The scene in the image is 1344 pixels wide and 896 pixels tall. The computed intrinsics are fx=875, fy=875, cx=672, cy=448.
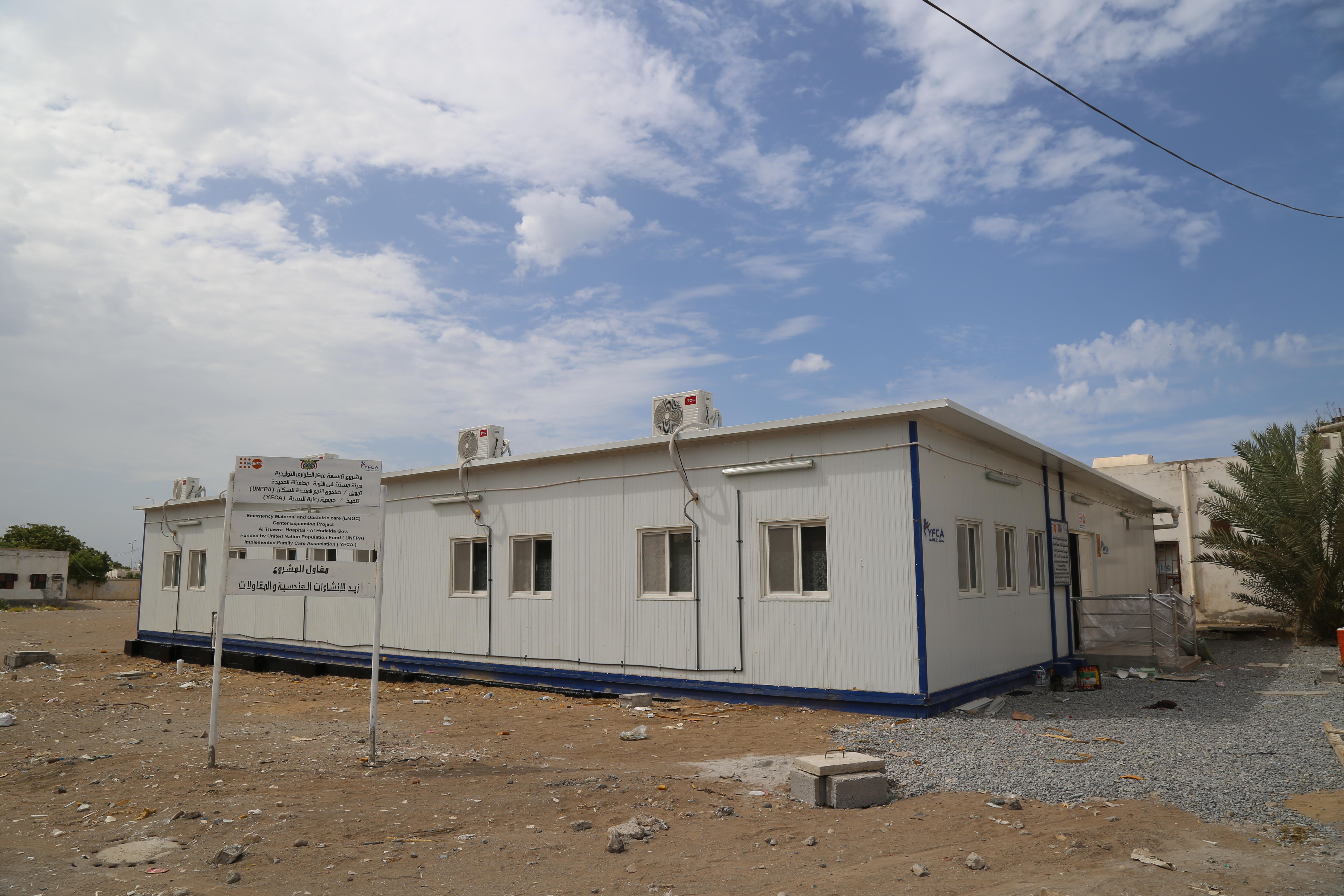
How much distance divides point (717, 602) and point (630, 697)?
71.2 inches

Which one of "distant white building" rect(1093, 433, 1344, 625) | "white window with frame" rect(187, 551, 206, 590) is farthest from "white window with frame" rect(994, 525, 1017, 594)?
"white window with frame" rect(187, 551, 206, 590)

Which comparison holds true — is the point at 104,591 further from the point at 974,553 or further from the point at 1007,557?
the point at 974,553

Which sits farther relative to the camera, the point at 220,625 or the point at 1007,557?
the point at 1007,557

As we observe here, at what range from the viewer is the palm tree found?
19062 mm

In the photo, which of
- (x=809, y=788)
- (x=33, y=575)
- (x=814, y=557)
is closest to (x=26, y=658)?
(x=814, y=557)

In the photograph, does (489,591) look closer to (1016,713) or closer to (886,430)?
(886,430)

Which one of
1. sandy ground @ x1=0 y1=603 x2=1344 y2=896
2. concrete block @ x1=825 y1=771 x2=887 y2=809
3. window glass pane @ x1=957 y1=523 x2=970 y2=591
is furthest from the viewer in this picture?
window glass pane @ x1=957 y1=523 x2=970 y2=591

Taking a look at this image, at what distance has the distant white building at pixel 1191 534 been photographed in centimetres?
2705

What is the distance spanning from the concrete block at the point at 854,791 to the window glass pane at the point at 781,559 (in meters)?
4.69

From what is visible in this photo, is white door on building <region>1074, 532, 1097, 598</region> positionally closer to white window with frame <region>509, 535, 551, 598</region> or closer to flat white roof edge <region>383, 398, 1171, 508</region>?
flat white roof edge <region>383, 398, 1171, 508</region>

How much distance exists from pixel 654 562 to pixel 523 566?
2835mm

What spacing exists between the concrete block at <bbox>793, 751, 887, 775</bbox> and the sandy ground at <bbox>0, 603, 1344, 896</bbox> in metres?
0.30

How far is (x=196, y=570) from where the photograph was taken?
73.0 feet

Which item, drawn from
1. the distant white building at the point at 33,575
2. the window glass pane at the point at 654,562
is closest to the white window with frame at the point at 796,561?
the window glass pane at the point at 654,562
